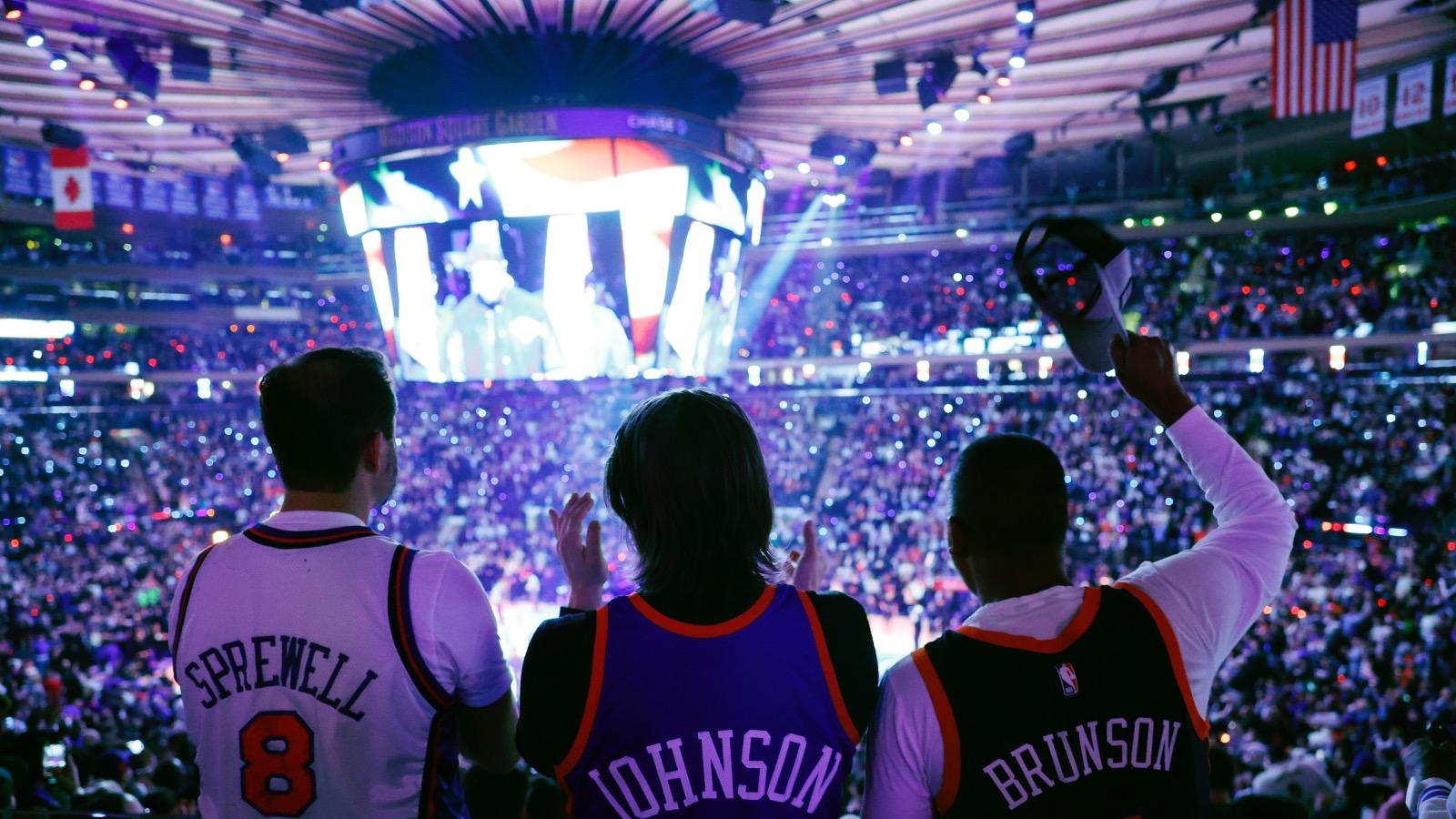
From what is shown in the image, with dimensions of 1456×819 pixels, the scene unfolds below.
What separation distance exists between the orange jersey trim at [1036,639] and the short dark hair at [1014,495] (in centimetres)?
14

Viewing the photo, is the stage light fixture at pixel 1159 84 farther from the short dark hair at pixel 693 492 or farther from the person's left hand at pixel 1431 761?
the short dark hair at pixel 693 492

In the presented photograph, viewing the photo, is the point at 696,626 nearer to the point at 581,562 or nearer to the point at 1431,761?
the point at 581,562

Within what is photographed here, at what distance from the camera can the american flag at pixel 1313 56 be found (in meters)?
10.7

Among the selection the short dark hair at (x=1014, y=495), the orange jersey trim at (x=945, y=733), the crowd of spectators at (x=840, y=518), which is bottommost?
the crowd of spectators at (x=840, y=518)

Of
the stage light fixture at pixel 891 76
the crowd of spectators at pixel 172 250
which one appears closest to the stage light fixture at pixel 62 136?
the stage light fixture at pixel 891 76

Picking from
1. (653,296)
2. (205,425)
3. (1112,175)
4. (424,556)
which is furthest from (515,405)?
(424,556)

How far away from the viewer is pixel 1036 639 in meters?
1.70

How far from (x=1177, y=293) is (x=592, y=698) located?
2457 centimetres

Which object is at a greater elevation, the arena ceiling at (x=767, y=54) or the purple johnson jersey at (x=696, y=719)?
the arena ceiling at (x=767, y=54)

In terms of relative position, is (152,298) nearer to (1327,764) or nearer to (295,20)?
(295,20)

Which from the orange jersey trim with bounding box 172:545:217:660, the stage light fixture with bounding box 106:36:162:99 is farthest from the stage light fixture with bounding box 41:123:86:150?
the orange jersey trim with bounding box 172:545:217:660

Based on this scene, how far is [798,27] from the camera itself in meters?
10.5

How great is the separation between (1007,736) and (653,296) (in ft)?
40.2

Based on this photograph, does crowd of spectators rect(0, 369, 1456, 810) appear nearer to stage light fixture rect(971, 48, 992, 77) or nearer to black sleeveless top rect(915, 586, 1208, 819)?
black sleeveless top rect(915, 586, 1208, 819)
